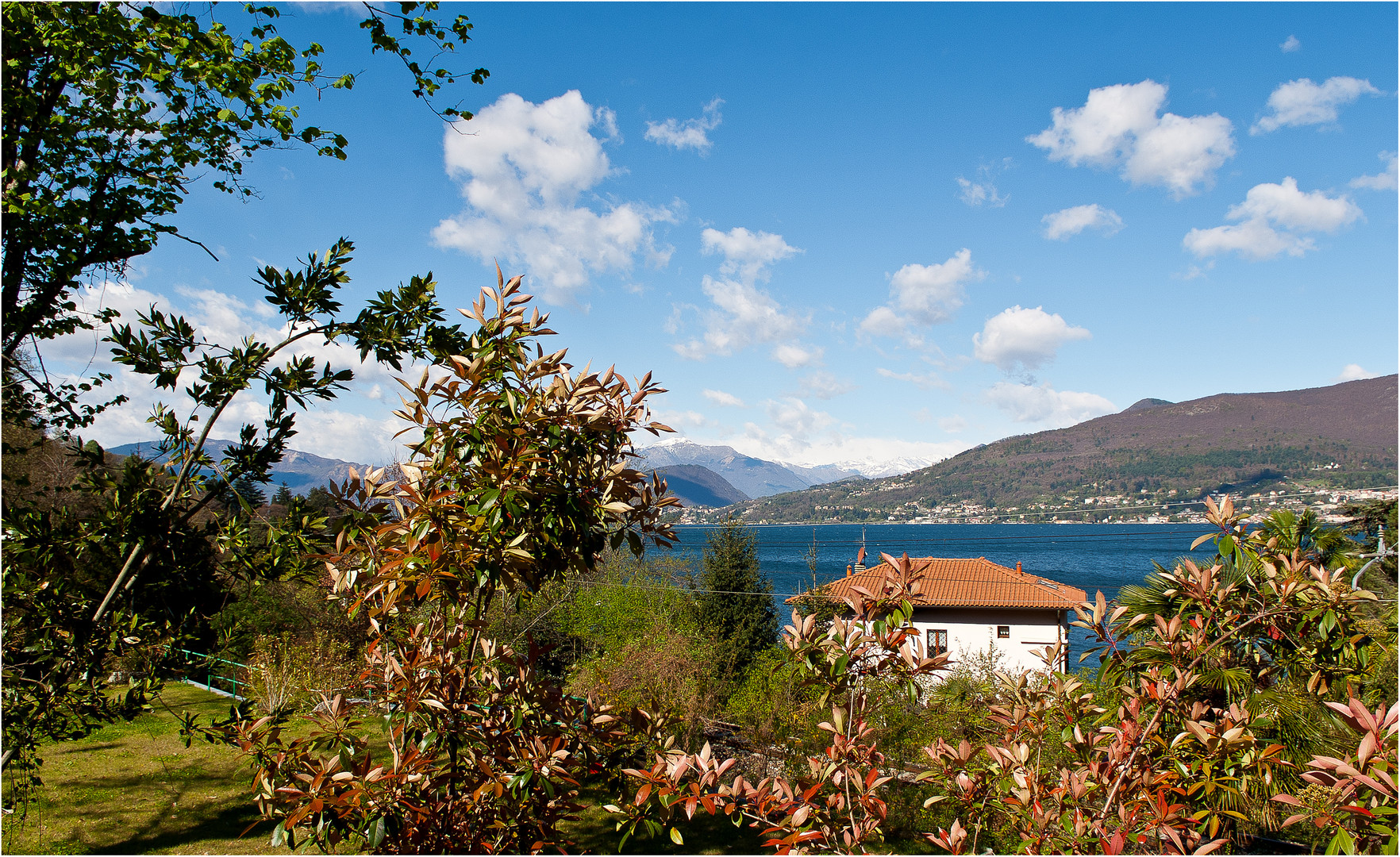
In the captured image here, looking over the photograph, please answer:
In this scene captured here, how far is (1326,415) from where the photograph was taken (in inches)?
7490

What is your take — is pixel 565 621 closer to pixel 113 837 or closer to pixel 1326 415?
pixel 113 837

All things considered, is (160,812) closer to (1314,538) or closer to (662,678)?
(662,678)

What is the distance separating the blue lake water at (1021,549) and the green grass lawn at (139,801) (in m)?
16.5

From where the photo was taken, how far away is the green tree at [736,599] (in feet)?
70.9

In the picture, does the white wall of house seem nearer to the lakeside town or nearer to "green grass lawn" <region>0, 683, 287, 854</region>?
"green grass lawn" <region>0, 683, 287, 854</region>

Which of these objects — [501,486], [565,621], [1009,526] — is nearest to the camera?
[501,486]

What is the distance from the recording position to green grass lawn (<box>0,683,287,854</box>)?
23.5 feet

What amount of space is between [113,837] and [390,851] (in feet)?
26.0

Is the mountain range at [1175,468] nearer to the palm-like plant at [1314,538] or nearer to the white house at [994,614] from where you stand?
the white house at [994,614]

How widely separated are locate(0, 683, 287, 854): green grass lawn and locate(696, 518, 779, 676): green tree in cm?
1330

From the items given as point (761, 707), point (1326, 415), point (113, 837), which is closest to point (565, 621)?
point (761, 707)

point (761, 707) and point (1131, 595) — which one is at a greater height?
point (1131, 595)

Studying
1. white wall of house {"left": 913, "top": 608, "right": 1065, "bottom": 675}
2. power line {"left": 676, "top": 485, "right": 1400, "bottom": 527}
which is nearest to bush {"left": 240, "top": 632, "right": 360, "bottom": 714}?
white wall of house {"left": 913, "top": 608, "right": 1065, "bottom": 675}

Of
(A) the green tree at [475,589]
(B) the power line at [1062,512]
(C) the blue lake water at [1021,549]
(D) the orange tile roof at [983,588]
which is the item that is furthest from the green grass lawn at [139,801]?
(B) the power line at [1062,512]
